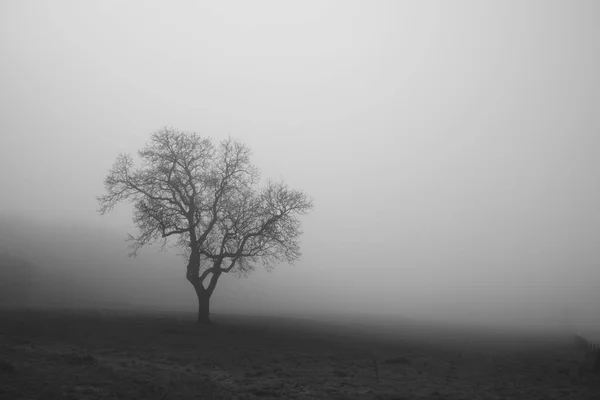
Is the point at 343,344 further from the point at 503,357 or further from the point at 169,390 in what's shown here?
the point at 169,390

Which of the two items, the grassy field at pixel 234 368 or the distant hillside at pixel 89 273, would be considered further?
the distant hillside at pixel 89 273

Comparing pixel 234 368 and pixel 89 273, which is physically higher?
pixel 89 273

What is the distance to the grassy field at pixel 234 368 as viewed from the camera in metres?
12.3

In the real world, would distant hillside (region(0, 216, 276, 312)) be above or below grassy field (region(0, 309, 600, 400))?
above

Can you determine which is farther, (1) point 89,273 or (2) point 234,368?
(1) point 89,273

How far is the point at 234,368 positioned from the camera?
17.6 m

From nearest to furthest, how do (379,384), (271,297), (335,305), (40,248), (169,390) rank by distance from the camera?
1. (169,390)
2. (379,384)
3. (40,248)
4. (271,297)
5. (335,305)

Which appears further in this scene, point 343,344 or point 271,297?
point 271,297

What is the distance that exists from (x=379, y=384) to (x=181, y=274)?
9926 centimetres

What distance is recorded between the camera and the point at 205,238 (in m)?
35.9

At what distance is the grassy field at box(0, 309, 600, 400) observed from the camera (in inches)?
485

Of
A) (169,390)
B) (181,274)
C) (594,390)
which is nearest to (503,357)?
(594,390)

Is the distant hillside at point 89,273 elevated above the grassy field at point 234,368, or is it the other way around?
the distant hillside at point 89,273

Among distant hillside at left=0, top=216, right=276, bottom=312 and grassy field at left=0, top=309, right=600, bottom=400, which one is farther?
distant hillside at left=0, top=216, right=276, bottom=312
